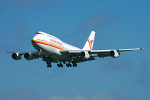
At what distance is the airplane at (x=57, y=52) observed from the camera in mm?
66375

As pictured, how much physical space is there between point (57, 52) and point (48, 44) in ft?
10.1

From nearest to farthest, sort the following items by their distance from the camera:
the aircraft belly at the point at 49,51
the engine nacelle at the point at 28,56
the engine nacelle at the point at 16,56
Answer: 1. the aircraft belly at the point at 49,51
2. the engine nacelle at the point at 28,56
3. the engine nacelle at the point at 16,56

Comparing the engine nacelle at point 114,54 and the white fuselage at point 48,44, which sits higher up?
the white fuselage at point 48,44

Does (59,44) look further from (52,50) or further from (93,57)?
(93,57)

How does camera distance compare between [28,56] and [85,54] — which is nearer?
[85,54]

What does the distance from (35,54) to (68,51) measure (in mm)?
7478

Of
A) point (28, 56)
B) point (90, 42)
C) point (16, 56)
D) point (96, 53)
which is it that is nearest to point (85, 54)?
point (96, 53)

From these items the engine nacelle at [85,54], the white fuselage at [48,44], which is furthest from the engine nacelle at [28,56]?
the engine nacelle at [85,54]

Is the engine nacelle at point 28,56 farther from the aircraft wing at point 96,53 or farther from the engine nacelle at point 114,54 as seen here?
the engine nacelle at point 114,54

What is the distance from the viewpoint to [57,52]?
6912cm

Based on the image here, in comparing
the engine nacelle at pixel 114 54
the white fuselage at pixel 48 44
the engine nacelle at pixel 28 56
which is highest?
the white fuselage at pixel 48 44

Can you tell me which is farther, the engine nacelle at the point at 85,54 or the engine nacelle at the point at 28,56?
the engine nacelle at the point at 28,56

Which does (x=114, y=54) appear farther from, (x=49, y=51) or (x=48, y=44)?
(x=48, y=44)

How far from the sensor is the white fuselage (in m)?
65.8
